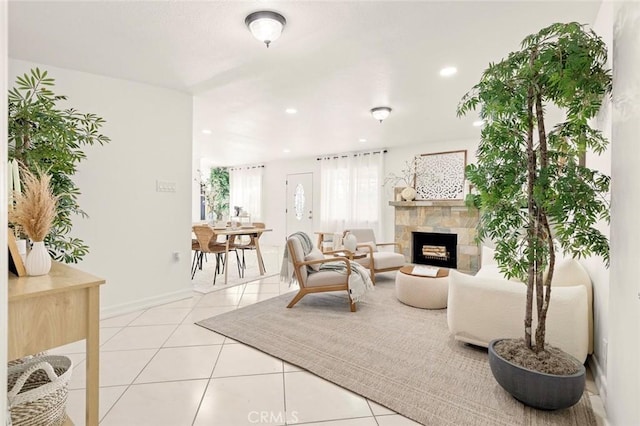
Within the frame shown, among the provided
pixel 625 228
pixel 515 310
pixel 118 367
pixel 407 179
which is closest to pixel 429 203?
pixel 407 179

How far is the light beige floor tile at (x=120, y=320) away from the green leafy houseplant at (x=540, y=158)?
3.08 m

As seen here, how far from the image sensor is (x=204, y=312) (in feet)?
10.4

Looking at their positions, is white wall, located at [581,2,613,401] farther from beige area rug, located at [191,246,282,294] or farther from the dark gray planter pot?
beige area rug, located at [191,246,282,294]

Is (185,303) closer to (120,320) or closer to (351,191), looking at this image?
(120,320)

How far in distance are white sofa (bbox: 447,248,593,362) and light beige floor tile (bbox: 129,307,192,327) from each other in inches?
97.1

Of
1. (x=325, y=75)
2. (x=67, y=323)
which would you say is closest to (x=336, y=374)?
(x=67, y=323)

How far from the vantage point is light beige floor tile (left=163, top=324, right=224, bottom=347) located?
2.45 meters

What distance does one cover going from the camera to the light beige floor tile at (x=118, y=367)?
6.26ft

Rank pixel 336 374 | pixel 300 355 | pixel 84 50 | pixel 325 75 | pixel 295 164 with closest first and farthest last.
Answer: pixel 336 374, pixel 300 355, pixel 84 50, pixel 325 75, pixel 295 164

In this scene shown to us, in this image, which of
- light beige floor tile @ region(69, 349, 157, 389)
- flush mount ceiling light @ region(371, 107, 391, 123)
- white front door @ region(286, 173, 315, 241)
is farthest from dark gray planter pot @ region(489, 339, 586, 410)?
white front door @ region(286, 173, 315, 241)

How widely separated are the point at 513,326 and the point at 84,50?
384 centimetres

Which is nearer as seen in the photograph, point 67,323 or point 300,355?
point 67,323

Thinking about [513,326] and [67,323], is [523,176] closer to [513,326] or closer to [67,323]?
[513,326]

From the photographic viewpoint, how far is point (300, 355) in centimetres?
222
